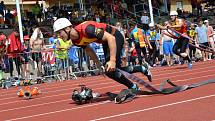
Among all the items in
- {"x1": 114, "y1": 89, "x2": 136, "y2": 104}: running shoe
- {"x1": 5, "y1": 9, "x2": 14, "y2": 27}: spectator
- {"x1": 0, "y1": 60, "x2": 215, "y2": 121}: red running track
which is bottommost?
{"x1": 0, "y1": 60, "x2": 215, "y2": 121}: red running track

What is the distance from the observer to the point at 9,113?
8.71 metres

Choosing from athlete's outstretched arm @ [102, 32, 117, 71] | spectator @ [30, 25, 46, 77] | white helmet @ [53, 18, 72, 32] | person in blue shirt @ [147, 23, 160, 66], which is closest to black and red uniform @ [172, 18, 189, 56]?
person in blue shirt @ [147, 23, 160, 66]

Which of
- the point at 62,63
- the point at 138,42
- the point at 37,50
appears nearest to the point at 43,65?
the point at 37,50

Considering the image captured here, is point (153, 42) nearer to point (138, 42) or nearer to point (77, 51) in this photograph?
point (138, 42)

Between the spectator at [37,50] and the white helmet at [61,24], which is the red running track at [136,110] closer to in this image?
the white helmet at [61,24]

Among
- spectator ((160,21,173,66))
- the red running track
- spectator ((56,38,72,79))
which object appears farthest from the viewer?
spectator ((160,21,173,66))

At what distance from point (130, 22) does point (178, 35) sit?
17.3 metres

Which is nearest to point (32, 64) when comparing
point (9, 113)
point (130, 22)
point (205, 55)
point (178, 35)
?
point (178, 35)

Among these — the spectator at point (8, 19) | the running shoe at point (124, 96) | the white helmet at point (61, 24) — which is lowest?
the running shoe at point (124, 96)

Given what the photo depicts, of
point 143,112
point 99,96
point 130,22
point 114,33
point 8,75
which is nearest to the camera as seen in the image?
point 143,112

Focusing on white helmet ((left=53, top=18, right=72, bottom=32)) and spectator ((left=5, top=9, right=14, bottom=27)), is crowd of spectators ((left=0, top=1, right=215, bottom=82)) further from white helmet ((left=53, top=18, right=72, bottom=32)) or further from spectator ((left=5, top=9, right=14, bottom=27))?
white helmet ((left=53, top=18, right=72, bottom=32))

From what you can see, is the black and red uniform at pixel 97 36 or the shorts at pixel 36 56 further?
the shorts at pixel 36 56

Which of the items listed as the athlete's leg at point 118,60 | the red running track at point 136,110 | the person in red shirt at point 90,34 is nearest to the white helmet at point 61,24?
the person in red shirt at point 90,34

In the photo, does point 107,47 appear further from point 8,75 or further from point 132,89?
point 8,75
